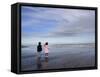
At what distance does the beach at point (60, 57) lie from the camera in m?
4.86

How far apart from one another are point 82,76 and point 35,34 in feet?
3.88

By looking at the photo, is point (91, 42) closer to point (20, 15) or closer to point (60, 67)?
point (60, 67)

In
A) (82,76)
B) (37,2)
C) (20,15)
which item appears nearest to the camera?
(20,15)

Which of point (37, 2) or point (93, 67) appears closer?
point (37, 2)

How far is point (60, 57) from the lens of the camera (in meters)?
5.12

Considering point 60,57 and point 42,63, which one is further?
point 60,57

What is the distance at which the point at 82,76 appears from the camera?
5.38 meters

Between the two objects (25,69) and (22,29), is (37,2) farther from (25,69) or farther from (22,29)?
(25,69)

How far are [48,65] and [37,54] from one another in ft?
0.89

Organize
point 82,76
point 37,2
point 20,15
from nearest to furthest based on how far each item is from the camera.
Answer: point 20,15, point 37,2, point 82,76

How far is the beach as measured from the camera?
191 inches

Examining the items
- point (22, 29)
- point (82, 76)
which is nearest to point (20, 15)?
point (22, 29)

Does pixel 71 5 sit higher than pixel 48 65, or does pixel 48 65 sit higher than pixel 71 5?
pixel 71 5

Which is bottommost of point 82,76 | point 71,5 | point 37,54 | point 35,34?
point 82,76
